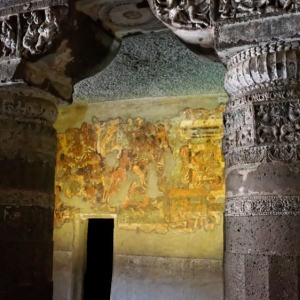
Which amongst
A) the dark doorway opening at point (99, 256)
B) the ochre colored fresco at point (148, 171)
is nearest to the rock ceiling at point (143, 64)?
the ochre colored fresco at point (148, 171)

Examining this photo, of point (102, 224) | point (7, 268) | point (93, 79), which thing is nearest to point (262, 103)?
point (7, 268)

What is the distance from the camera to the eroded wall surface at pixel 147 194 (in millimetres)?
6141

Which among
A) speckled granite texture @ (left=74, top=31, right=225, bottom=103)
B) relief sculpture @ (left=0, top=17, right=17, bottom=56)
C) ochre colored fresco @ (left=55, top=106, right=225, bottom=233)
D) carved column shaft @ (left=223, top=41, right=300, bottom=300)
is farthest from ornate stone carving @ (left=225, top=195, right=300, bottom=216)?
ochre colored fresco @ (left=55, top=106, right=225, bottom=233)

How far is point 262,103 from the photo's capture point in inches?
105

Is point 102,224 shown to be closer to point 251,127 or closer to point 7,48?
point 7,48

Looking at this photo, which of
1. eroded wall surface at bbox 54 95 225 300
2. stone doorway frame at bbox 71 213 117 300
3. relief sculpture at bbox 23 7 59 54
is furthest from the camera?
stone doorway frame at bbox 71 213 117 300

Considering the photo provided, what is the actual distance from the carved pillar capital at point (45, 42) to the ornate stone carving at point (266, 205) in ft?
5.04

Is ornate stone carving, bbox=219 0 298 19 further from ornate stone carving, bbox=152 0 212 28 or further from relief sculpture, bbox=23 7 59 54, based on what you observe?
relief sculpture, bbox=23 7 59 54

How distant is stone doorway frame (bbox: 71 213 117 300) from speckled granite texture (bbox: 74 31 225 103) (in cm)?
163

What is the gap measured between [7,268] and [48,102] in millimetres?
1200

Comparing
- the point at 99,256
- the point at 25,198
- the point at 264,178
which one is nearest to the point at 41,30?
the point at 25,198

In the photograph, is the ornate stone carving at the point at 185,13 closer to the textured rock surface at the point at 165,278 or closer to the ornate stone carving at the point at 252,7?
the ornate stone carving at the point at 252,7

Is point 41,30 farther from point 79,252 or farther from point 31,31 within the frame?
point 79,252

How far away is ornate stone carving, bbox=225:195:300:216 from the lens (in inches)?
99.7
